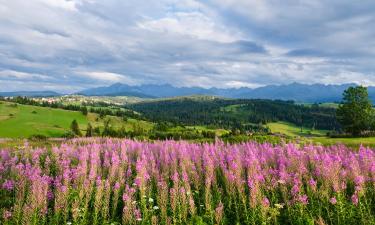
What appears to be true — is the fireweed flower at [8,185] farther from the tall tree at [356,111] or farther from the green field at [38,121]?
the green field at [38,121]

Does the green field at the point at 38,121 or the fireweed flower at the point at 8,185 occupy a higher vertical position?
the fireweed flower at the point at 8,185

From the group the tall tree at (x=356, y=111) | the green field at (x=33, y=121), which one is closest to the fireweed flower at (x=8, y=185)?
the tall tree at (x=356, y=111)

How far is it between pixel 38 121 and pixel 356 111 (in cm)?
14492

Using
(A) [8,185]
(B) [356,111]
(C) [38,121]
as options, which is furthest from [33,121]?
(A) [8,185]

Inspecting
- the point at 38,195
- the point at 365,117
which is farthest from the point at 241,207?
the point at 365,117

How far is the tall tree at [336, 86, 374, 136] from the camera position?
6469cm

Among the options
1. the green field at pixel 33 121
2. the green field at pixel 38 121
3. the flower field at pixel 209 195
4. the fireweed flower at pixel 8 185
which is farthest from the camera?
the green field at pixel 38 121

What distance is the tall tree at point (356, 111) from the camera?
212 feet

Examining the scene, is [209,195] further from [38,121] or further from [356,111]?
[38,121]

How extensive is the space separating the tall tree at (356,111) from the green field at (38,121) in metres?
106

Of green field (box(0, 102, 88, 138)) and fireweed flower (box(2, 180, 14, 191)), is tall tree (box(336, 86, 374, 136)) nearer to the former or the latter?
fireweed flower (box(2, 180, 14, 191))

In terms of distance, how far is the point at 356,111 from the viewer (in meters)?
64.9

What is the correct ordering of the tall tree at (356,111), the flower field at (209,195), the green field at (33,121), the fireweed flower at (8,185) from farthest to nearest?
the green field at (33,121), the tall tree at (356,111), the fireweed flower at (8,185), the flower field at (209,195)

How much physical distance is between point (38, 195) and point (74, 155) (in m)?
8.01
